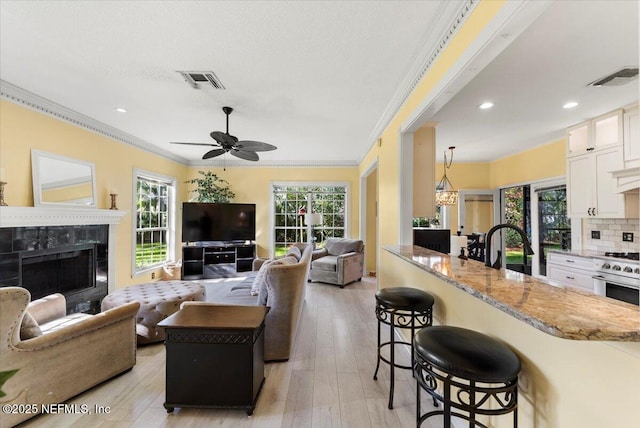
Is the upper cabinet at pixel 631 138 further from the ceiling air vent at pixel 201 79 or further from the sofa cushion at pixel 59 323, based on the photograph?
the sofa cushion at pixel 59 323

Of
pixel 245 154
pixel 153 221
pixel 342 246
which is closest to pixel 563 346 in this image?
pixel 245 154

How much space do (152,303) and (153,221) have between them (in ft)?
10.6

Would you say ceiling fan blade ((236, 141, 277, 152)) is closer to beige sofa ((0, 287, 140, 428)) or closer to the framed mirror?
beige sofa ((0, 287, 140, 428))

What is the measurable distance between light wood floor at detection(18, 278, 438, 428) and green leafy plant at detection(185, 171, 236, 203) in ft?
12.5

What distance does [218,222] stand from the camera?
19.7 feet

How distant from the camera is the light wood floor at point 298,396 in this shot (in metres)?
1.85

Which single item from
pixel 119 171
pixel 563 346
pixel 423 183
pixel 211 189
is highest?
pixel 119 171

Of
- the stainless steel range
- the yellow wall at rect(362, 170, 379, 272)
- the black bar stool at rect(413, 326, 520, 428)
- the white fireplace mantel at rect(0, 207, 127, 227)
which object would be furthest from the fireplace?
the stainless steel range

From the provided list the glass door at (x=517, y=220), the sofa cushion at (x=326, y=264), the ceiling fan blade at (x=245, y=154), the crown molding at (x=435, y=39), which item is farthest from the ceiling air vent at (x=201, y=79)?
the glass door at (x=517, y=220)

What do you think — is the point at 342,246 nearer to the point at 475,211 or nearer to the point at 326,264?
the point at 326,264

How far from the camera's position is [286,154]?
595 centimetres

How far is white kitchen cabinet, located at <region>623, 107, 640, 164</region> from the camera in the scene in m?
3.11

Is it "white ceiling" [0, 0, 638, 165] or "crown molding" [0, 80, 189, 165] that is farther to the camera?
"crown molding" [0, 80, 189, 165]

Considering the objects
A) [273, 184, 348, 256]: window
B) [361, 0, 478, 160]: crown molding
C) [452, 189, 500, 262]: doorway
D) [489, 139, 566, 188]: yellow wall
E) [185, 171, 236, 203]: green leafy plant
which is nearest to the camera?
[361, 0, 478, 160]: crown molding
